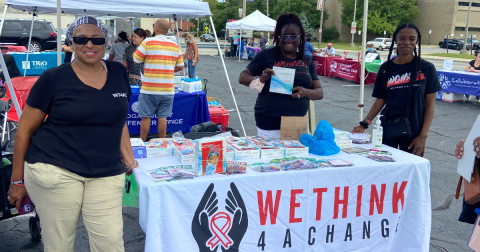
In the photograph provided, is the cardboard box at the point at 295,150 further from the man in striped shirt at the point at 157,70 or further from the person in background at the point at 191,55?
the person in background at the point at 191,55

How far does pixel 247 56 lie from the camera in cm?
2573

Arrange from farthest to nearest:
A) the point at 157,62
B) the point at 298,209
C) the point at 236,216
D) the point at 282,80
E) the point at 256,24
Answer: the point at 256,24 → the point at 157,62 → the point at 282,80 → the point at 298,209 → the point at 236,216

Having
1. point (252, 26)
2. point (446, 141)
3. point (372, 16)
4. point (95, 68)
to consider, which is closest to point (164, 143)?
point (95, 68)

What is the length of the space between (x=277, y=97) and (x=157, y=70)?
276cm

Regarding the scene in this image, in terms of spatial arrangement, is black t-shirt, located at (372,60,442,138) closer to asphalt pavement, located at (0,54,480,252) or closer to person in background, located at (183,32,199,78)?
asphalt pavement, located at (0,54,480,252)

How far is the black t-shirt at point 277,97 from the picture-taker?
329 centimetres

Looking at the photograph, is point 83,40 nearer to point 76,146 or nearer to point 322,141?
point 76,146

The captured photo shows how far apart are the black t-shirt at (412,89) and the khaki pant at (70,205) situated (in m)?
2.36

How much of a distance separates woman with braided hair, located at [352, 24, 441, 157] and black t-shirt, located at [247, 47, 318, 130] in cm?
71

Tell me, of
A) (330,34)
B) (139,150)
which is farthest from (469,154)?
(330,34)

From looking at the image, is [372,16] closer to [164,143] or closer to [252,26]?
[252,26]

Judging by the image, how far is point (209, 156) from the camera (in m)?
2.48

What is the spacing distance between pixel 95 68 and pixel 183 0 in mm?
4804

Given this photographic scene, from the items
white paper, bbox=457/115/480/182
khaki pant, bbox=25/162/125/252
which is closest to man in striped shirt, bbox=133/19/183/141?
khaki pant, bbox=25/162/125/252
